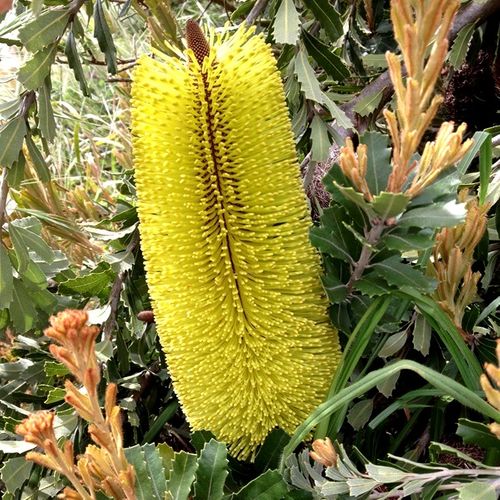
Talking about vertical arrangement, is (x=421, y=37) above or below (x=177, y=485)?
above

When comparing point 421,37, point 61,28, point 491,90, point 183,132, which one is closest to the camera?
point 421,37

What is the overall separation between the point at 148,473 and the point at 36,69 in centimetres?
49

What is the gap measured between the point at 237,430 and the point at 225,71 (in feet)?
1.09

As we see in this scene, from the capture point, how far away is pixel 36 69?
817 mm

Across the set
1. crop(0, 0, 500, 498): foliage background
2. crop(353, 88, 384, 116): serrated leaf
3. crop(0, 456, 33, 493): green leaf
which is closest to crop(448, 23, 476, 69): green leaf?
crop(0, 0, 500, 498): foliage background

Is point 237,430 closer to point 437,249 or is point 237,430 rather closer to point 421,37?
point 437,249

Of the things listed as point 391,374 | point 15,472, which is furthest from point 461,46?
point 15,472

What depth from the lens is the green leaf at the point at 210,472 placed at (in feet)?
1.85

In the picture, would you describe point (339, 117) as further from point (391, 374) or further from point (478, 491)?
point (478, 491)

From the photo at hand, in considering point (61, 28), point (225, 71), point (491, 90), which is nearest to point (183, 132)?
point (225, 71)

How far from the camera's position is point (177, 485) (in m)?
0.55

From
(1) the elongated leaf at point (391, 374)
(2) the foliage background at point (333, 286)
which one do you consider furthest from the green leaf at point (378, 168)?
(1) the elongated leaf at point (391, 374)

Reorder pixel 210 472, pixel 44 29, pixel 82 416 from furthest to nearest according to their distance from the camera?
pixel 44 29 < pixel 210 472 < pixel 82 416

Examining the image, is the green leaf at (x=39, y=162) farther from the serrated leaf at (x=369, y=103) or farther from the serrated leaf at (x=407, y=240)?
the serrated leaf at (x=407, y=240)
